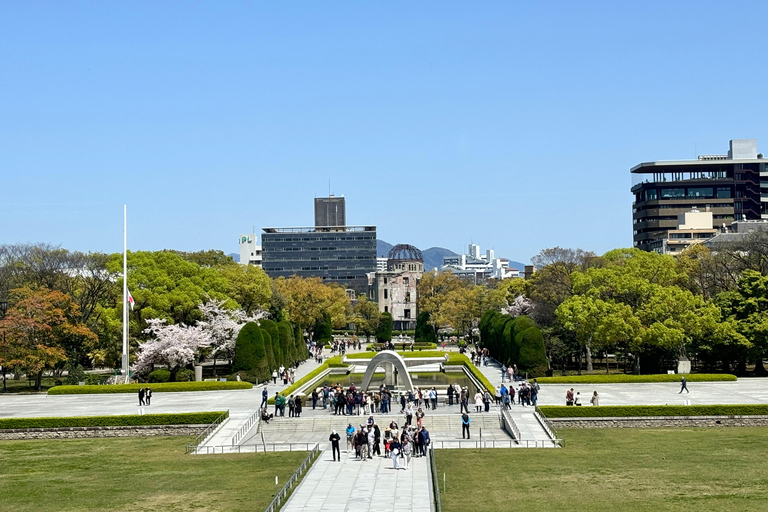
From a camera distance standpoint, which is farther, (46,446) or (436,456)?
(46,446)

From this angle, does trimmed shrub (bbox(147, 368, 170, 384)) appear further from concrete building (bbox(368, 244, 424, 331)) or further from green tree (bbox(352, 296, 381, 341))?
concrete building (bbox(368, 244, 424, 331))

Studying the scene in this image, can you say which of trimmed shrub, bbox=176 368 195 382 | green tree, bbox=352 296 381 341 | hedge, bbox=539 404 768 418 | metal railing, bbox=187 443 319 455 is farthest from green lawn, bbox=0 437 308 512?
green tree, bbox=352 296 381 341

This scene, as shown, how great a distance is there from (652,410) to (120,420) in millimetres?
24680

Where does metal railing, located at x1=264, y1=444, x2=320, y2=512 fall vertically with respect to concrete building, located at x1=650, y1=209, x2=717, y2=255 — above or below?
below

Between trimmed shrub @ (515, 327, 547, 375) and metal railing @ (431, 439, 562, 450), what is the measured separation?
2518cm

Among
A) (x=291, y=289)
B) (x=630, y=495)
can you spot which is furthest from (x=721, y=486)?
(x=291, y=289)

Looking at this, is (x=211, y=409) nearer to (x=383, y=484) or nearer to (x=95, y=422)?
(x=95, y=422)

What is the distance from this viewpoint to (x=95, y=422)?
145ft

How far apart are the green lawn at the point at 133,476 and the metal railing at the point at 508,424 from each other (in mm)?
9224

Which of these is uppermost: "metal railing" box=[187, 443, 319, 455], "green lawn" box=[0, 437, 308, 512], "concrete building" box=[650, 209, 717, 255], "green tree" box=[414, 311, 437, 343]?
"concrete building" box=[650, 209, 717, 255]

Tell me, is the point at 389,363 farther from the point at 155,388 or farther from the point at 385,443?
the point at 385,443

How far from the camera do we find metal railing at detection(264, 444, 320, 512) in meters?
26.4

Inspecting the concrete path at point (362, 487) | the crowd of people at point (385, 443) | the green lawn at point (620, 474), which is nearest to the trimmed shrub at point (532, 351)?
the green lawn at point (620, 474)

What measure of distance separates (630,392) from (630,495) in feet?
83.6
